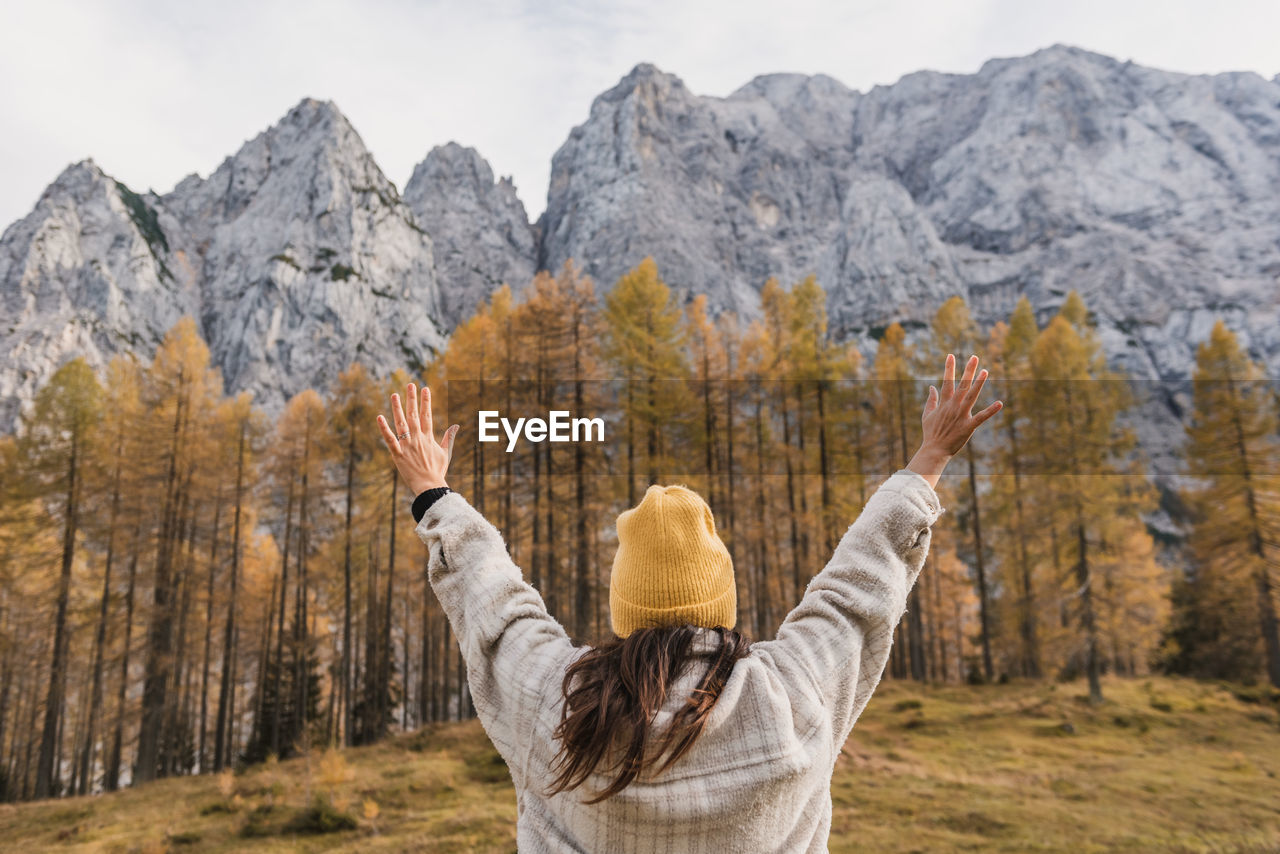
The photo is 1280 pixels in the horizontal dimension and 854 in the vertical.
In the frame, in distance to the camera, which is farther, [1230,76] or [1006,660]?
[1230,76]

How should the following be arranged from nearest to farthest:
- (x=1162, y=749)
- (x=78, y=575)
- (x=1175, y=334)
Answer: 1. (x=1162, y=749)
2. (x=78, y=575)
3. (x=1175, y=334)

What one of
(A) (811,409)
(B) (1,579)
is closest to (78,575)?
(B) (1,579)

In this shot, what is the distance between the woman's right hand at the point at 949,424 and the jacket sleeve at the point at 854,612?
4.9 inches

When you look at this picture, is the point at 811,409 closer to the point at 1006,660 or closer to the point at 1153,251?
the point at 1006,660

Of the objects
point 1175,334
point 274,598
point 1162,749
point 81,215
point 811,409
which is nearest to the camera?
point 1162,749

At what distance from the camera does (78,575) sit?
822 inches

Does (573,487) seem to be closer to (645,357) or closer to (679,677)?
(645,357)

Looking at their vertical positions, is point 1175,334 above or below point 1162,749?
above

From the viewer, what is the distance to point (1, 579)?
1845 cm

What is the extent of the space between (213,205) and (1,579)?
111924 mm

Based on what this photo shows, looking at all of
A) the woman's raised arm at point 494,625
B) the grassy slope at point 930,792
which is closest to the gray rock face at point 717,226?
the grassy slope at point 930,792

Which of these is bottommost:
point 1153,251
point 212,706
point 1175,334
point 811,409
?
point 212,706

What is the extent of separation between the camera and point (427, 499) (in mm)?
1534

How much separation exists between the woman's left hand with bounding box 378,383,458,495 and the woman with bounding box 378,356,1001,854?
0.11 m
